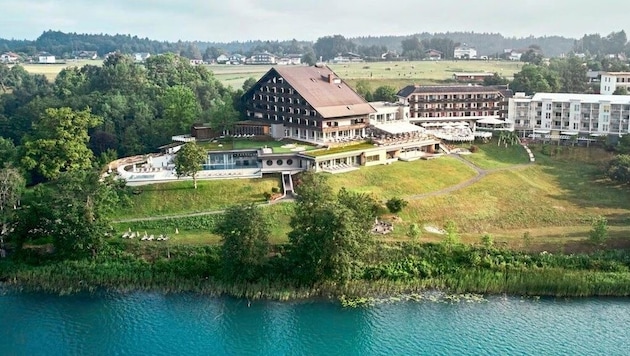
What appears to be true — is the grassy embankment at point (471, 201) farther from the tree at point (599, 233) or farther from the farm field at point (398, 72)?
the farm field at point (398, 72)

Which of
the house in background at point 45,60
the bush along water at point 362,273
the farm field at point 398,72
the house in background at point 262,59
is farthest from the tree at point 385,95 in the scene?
the house in background at point 45,60

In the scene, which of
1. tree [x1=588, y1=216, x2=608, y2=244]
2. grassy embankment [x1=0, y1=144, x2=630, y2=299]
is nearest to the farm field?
grassy embankment [x1=0, y1=144, x2=630, y2=299]

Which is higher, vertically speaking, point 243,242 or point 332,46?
point 332,46

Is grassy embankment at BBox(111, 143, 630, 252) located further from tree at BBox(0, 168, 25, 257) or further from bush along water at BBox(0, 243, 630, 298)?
tree at BBox(0, 168, 25, 257)

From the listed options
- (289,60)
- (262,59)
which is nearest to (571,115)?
(289,60)

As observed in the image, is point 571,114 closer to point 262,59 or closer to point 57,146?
point 57,146

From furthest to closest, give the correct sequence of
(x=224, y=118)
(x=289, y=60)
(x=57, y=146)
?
1. (x=289, y=60)
2. (x=224, y=118)
3. (x=57, y=146)
